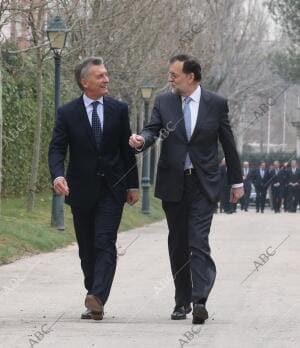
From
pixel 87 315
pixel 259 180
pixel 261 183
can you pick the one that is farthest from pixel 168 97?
pixel 259 180

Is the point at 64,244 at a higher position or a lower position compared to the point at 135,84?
lower

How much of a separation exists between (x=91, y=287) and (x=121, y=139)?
A: 3.83 feet

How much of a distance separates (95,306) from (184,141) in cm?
140

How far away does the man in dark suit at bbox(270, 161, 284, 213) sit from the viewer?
139 ft

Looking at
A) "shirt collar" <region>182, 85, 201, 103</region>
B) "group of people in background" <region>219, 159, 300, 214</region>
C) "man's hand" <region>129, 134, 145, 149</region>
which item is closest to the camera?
"man's hand" <region>129, 134, 145, 149</region>

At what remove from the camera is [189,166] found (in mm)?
9164

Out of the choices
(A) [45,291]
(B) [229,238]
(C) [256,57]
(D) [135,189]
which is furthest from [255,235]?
(C) [256,57]

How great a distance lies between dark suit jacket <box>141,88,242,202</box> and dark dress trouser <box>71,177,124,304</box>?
0.40 metres

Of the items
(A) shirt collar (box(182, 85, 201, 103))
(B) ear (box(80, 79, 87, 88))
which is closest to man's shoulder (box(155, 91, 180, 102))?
(A) shirt collar (box(182, 85, 201, 103))

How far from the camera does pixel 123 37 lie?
1029 inches

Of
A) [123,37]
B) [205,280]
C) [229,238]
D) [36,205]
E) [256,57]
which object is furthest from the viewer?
[256,57]

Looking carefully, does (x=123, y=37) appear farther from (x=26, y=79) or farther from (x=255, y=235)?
(x=255, y=235)

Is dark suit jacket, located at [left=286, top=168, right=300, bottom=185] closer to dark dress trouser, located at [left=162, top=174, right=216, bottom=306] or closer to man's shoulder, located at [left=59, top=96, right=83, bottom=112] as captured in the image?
dark dress trouser, located at [left=162, top=174, right=216, bottom=306]

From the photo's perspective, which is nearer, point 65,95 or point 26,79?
point 26,79
